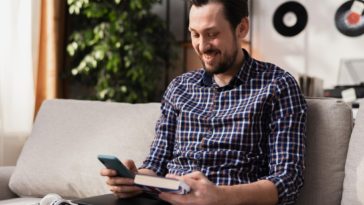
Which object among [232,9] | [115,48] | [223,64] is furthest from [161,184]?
[115,48]

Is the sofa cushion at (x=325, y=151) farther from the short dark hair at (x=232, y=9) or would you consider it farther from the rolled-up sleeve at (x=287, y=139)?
the short dark hair at (x=232, y=9)

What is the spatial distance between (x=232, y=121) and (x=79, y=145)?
0.70 metres

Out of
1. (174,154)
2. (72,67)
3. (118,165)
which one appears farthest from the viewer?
(72,67)

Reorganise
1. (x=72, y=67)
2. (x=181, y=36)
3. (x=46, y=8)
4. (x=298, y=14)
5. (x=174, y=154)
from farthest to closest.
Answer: (x=181, y=36) → (x=298, y=14) → (x=72, y=67) → (x=46, y=8) → (x=174, y=154)

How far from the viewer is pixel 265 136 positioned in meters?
1.31

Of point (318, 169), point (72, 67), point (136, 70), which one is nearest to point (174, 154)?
point (318, 169)

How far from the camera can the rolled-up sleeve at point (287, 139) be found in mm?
1203

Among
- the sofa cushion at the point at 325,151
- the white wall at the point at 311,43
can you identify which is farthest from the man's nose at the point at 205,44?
the white wall at the point at 311,43

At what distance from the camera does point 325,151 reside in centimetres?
134

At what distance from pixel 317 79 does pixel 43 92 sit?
5.87ft

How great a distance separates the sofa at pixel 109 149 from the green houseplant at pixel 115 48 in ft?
3.08

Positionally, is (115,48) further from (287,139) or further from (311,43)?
(287,139)

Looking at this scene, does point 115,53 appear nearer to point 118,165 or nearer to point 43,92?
point 43,92

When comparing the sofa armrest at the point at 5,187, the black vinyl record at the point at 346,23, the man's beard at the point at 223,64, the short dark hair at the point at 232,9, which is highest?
the black vinyl record at the point at 346,23
